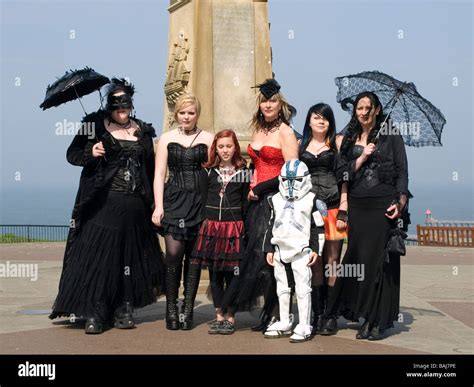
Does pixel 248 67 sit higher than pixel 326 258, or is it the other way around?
pixel 248 67

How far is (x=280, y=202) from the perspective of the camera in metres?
7.65

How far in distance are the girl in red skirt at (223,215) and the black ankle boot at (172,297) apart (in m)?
0.23

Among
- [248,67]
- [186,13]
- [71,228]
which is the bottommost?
[71,228]

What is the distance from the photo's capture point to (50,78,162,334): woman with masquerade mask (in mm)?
8266

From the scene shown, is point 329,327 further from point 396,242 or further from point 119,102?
point 119,102

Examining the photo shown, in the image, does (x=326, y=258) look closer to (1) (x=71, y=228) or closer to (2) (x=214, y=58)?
(1) (x=71, y=228)

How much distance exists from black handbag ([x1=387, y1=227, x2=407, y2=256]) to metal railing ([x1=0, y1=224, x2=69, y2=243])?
62.9ft

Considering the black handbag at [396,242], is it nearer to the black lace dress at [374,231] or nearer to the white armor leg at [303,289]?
the black lace dress at [374,231]

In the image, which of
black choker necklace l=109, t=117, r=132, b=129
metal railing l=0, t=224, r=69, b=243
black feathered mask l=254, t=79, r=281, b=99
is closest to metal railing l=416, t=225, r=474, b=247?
metal railing l=0, t=224, r=69, b=243

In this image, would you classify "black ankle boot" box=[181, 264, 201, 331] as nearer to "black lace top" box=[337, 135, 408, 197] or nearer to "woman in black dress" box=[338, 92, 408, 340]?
"woman in black dress" box=[338, 92, 408, 340]
